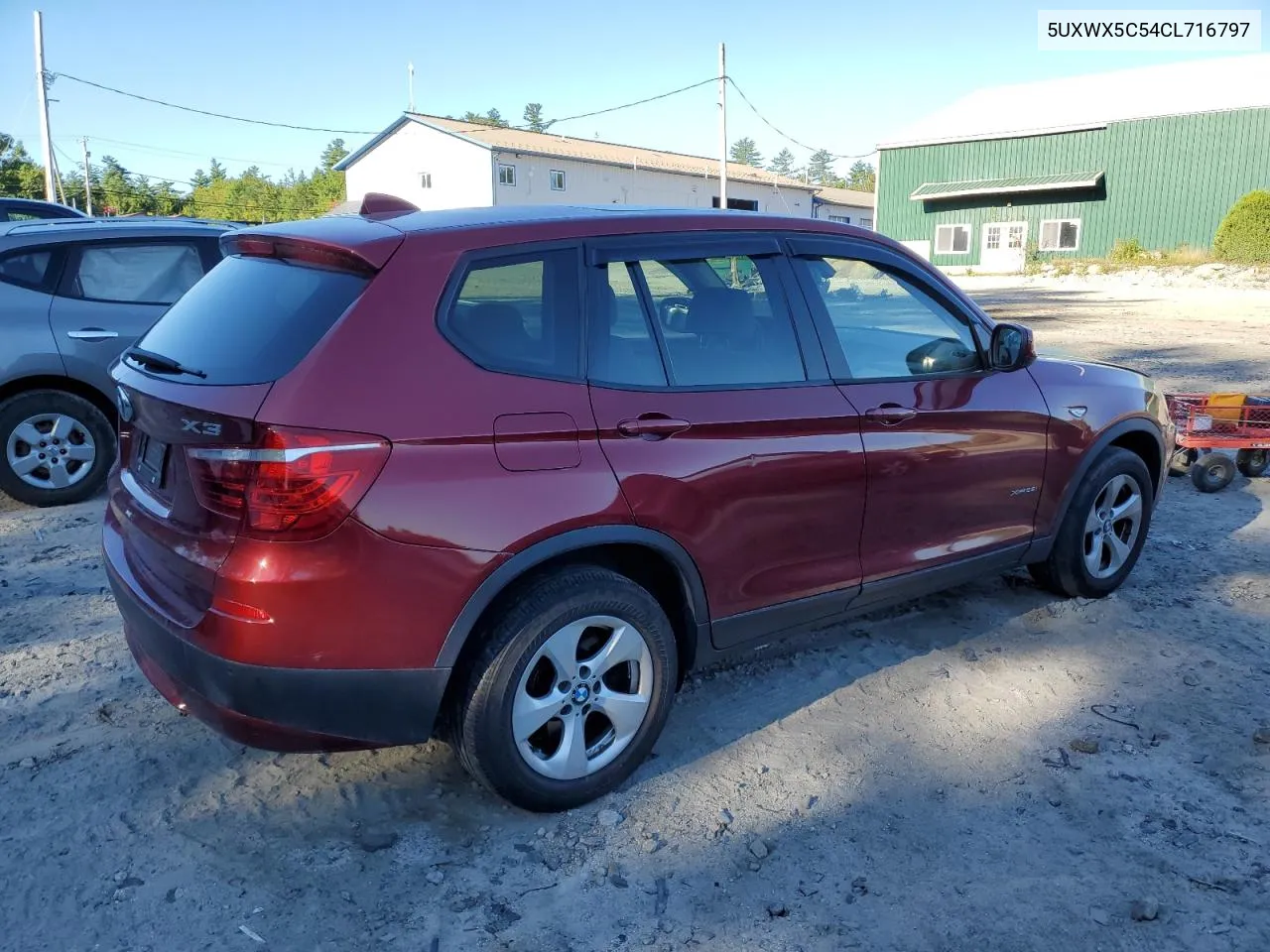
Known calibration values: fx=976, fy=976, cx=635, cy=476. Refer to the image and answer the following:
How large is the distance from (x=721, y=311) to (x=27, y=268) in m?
4.95

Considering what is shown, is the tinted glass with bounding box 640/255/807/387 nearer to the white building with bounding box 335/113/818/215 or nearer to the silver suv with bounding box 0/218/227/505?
the silver suv with bounding box 0/218/227/505

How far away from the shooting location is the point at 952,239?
39438 millimetres

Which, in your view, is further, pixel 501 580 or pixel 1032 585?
pixel 1032 585

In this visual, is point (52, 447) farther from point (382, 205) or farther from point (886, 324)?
point (886, 324)

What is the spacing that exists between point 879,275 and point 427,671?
244 cm

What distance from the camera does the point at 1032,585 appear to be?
16.4 ft

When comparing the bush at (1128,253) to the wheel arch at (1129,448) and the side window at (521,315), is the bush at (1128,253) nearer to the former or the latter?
the wheel arch at (1129,448)

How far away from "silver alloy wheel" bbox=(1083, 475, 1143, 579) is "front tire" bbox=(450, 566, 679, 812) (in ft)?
8.23

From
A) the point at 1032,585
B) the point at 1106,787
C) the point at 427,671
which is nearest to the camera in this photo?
the point at 427,671

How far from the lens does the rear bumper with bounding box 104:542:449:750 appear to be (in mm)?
2621

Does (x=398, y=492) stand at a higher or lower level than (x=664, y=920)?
higher

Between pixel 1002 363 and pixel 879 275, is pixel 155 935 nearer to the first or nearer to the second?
pixel 879 275

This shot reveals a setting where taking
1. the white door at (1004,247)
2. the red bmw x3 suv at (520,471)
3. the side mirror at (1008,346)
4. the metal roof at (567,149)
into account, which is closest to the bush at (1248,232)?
the white door at (1004,247)

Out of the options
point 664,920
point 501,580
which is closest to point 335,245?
point 501,580
